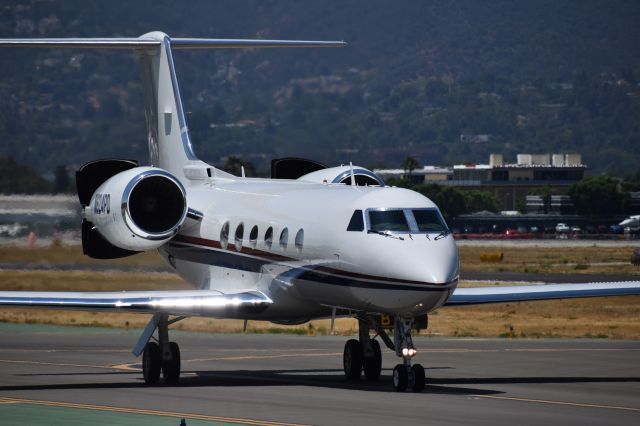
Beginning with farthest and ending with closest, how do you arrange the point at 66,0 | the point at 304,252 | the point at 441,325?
the point at 66,0 → the point at 441,325 → the point at 304,252

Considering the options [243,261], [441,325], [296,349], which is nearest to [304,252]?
[243,261]

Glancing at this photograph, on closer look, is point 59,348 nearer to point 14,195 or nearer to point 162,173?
point 162,173

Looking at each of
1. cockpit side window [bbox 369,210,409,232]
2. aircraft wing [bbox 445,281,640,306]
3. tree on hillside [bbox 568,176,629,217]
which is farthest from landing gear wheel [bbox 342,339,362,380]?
tree on hillside [bbox 568,176,629,217]

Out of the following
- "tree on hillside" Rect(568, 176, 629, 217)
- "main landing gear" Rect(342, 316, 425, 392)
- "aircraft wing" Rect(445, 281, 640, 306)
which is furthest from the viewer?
"tree on hillside" Rect(568, 176, 629, 217)

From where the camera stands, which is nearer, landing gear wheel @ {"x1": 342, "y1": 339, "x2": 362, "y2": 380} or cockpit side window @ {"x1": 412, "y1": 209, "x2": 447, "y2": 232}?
cockpit side window @ {"x1": 412, "y1": 209, "x2": 447, "y2": 232}

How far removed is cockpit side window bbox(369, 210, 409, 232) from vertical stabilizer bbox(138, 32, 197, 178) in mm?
8212

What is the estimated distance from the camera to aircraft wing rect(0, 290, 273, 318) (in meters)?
23.5

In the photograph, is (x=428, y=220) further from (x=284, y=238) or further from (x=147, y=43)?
(x=147, y=43)

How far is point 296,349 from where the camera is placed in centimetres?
3375

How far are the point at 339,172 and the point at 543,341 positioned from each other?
10820 mm

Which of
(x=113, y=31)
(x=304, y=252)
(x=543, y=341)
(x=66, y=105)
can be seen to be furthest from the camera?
(x=113, y=31)

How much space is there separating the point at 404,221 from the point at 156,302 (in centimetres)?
469

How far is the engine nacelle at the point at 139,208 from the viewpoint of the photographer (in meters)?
25.9

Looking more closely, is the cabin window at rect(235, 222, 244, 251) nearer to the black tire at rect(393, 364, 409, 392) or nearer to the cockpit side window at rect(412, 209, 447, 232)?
the cockpit side window at rect(412, 209, 447, 232)
